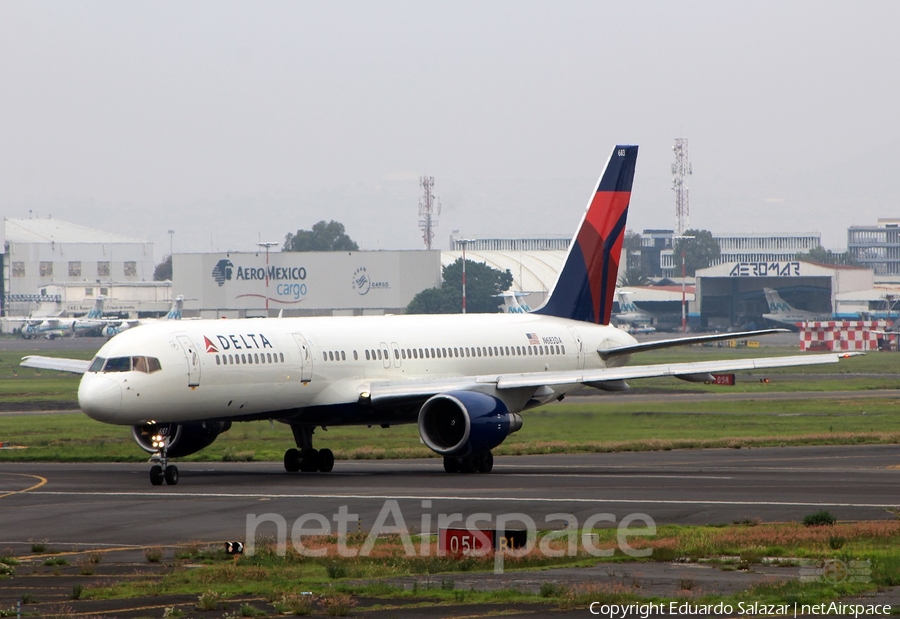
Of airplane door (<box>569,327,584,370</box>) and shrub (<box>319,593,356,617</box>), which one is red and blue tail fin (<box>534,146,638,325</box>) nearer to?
airplane door (<box>569,327,584,370</box>)

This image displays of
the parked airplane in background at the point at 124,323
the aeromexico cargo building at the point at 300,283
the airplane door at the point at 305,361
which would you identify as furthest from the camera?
the aeromexico cargo building at the point at 300,283

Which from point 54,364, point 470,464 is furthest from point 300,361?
point 54,364

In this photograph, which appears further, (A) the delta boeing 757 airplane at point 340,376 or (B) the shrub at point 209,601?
(A) the delta boeing 757 airplane at point 340,376

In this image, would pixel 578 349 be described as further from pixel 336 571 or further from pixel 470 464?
pixel 336 571

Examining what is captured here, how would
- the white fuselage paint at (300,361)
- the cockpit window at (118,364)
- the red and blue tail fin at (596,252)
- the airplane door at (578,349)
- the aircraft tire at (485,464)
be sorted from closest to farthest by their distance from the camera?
the cockpit window at (118,364)
the white fuselage paint at (300,361)
the aircraft tire at (485,464)
the airplane door at (578,349)
the red and blue tail fin at (596,252)

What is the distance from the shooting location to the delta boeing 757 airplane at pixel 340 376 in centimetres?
3562

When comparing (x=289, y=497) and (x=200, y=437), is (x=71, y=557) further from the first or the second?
(x=200, y=437)

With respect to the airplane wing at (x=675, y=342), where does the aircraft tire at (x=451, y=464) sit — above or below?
below

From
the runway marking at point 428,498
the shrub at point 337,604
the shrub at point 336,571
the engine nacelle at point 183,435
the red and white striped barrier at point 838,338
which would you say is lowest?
the runway marking at point 428,498

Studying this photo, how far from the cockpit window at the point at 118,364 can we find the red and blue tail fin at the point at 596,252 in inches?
684

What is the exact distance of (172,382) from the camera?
116ft

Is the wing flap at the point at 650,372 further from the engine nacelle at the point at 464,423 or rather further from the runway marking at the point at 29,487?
the runway marking at the point at 29,487

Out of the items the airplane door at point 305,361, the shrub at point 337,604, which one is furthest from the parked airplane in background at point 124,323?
the shrub at point 337,604

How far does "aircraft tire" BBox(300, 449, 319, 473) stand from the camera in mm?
39938
